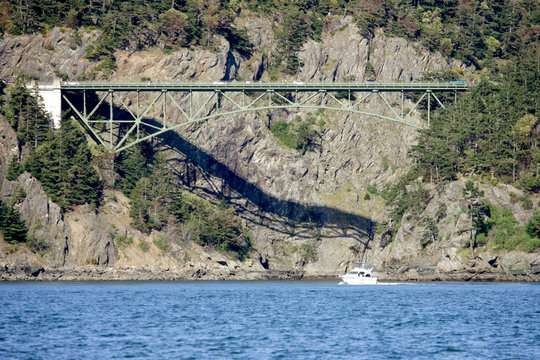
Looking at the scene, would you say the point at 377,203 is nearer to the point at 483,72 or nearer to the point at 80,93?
the point at 483,72

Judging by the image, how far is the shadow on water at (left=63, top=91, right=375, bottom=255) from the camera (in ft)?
428

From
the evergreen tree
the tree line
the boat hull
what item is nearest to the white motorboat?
the boat hull

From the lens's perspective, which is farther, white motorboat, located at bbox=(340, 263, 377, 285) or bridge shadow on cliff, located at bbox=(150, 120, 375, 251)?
bridge shadow on cliff, located at bbox=(150, 120, 375, 251)

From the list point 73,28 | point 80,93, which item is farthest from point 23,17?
point 80,93

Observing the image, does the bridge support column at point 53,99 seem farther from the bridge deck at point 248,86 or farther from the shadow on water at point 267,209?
the shadow on water at point 267,209

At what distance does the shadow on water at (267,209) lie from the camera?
130m

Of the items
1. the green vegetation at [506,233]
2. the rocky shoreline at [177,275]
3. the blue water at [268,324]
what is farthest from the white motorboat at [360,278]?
the blue water at [268,324]

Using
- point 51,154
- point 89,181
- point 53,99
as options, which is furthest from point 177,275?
point 53,99

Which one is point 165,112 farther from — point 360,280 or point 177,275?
point 360,280

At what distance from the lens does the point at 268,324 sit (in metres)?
57.4

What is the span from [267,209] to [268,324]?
77.7 metres

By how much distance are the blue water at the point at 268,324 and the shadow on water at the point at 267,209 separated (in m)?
43.1

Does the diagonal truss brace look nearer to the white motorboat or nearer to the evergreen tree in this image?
the evergreen tree

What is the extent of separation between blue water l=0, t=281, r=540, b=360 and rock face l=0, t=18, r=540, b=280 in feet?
79.0
